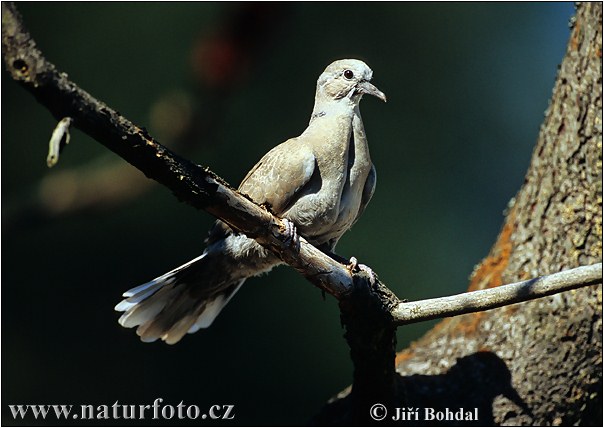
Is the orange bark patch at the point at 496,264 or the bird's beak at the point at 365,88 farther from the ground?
the bird's beak at the point at 365,88

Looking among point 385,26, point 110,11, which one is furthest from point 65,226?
point 385,26

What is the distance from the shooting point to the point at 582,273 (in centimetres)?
280

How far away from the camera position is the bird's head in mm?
3580

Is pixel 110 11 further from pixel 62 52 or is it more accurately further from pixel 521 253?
pixel 521 253

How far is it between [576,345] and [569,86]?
1113 mm

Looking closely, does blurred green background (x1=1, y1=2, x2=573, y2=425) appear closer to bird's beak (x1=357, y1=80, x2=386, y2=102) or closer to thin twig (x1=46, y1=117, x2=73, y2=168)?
bird's beak (x1=357, y1=80, x2=386, y2=102)

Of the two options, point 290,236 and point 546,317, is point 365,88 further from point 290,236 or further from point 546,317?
point 546,317

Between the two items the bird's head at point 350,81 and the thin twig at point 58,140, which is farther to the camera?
the bird's head at point 350,81

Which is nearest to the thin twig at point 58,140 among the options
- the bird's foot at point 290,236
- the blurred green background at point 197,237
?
the bird's foot at point 290,236

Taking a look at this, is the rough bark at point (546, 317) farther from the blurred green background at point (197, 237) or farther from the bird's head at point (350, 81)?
the blurred green background at point (197, 237)

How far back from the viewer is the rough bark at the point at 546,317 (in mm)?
3570

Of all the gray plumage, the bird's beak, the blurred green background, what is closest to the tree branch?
the gray plumage

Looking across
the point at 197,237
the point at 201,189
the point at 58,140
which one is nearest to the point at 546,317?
the point at 201,189

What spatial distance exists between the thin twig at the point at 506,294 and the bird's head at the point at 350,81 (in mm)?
957
